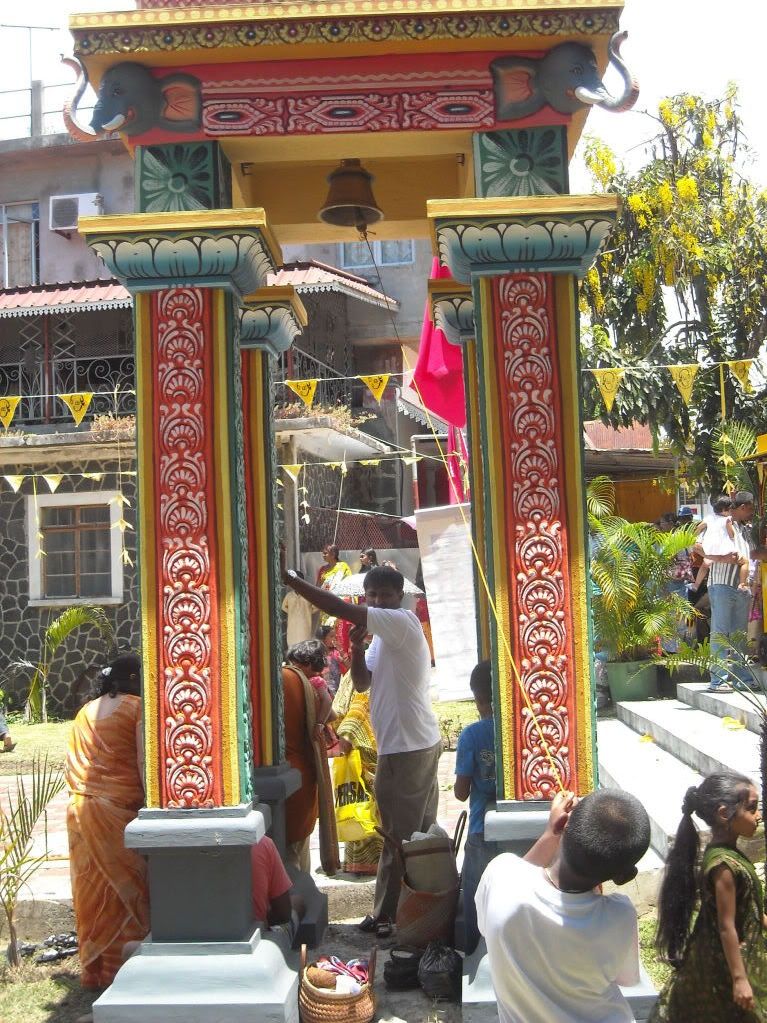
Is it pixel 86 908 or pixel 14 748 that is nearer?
pixel 86 908

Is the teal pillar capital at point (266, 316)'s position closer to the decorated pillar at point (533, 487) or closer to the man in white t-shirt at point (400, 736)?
the man in white t-shirt at point (400, 736)

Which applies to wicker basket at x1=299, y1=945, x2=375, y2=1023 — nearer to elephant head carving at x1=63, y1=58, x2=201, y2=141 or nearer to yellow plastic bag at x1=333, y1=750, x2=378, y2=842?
yellow plastic bag at x1=333, y1=750, x2=378, y2=842

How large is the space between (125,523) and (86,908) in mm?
10942

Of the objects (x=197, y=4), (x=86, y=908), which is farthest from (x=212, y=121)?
(x=86, y=908)

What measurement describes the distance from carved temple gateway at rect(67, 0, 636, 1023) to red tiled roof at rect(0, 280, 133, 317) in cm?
1192

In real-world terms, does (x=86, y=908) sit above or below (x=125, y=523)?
below

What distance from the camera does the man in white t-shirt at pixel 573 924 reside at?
2.75 metres

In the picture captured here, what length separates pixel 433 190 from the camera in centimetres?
600

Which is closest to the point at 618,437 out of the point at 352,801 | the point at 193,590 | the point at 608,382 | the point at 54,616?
the point at 54,616

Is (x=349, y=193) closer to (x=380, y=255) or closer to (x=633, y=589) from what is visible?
(x=633, y=589)

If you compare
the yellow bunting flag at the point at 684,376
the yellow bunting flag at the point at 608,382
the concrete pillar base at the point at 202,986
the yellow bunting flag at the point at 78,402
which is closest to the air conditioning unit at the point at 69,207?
the yellow bunting flag at the point at 78,402

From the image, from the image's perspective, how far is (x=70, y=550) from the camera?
16.0m

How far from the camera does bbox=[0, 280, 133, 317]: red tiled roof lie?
1656 cm

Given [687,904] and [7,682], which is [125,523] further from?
[687,904]
